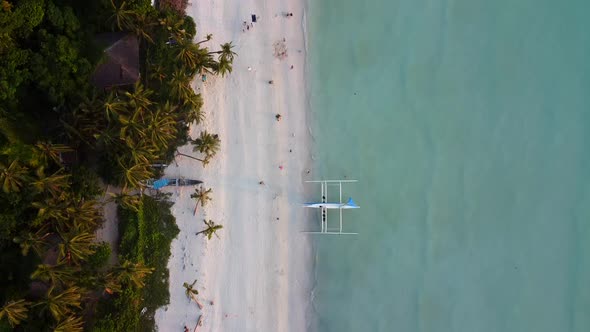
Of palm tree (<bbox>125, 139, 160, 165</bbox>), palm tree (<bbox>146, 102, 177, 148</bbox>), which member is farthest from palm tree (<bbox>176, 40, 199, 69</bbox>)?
palm tree (<bbox>125, 139, 160, 165</bbox>)

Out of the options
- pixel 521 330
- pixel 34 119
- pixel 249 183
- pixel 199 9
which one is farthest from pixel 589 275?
pixel 34 119

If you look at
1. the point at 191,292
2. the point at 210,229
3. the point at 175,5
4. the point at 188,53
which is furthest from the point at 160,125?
the point at 191,292

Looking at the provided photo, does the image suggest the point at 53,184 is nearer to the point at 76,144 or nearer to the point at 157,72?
the point at 76,144

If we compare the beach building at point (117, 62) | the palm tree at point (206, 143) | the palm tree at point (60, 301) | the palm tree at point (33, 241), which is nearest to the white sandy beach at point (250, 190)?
the palm tree at point (206, 143)

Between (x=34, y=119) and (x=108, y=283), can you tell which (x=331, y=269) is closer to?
(x=108, y=283)

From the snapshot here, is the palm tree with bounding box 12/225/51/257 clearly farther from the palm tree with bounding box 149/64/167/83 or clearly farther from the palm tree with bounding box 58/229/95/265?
the palm tree with bounding box 149/64/167/83
